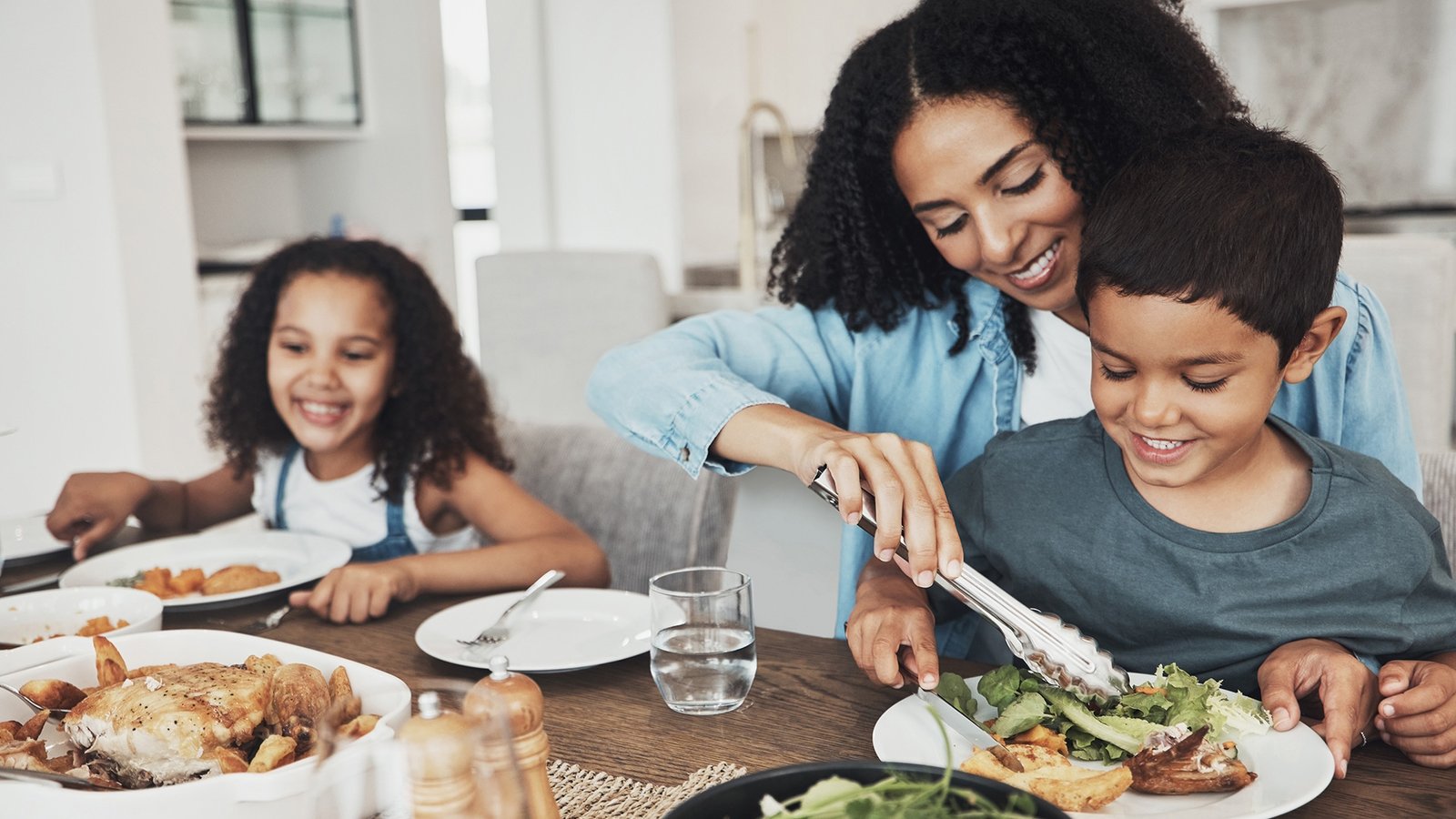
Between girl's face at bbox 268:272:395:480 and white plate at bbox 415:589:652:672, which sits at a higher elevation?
girl's face at bbox 268:272:395:480

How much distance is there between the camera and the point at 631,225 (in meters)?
5.05

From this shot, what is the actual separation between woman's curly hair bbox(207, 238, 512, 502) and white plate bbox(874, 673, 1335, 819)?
3.37 feet

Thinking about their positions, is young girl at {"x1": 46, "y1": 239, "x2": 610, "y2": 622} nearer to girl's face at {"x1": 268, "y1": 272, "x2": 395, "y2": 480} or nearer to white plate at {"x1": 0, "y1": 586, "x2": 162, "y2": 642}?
girl's face at {"x1": 268, "y1": 272, "x2": 395, "y2": 480}

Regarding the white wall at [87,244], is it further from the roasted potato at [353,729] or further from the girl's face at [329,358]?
the roasted potato at [353,729]

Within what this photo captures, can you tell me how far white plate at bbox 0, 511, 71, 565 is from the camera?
4.69ft

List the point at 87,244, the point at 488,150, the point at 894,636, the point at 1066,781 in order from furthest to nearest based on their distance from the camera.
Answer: the point at 488,150 → the point at 87,244 → the point at 894,636 → the point at 1066,781

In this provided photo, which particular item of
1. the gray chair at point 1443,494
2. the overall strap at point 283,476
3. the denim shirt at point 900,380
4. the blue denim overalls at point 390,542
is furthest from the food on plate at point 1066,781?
the overall strap at point 283,476

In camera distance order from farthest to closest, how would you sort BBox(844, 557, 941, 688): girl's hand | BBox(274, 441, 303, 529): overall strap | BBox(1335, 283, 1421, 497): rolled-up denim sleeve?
1. BBox(274, 441, 303, 529): overall strap
2. BBox(1335, 283, 1421, 497): rolled-up denim sleeve
3. BBox(844, 557, 941, 688): girl's hand

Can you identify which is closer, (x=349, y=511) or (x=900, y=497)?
(x=900, y=497)

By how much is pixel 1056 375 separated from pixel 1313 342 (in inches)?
14.5

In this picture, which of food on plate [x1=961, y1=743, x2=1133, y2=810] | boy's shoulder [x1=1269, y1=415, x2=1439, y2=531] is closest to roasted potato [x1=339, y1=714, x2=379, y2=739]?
food on plate [x1=961, y1=743, x2=1133, y2=810]

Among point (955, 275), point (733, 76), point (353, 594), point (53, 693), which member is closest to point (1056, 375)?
point (955, 275)

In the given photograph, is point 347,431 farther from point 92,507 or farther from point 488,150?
point 488,150

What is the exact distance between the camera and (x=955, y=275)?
1.44m
